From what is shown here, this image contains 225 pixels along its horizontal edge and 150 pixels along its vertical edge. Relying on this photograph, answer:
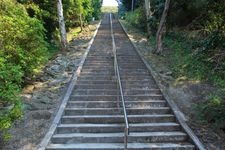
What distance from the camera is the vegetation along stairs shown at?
8.62 metres

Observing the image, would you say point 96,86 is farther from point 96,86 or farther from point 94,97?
point 94,97

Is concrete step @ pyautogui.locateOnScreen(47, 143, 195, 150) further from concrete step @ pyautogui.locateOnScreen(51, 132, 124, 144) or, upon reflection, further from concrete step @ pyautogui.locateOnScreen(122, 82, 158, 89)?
concrete step @ pyautogui.locateOnScreen(122, 82, 158, 89)

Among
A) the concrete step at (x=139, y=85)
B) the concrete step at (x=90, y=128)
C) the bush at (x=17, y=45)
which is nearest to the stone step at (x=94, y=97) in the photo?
the concrete step at (x=139, y=85)

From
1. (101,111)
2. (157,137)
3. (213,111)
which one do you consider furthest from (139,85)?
(157,137)

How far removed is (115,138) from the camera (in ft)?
28.5

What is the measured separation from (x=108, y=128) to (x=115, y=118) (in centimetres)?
57

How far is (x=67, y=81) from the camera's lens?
13055mm

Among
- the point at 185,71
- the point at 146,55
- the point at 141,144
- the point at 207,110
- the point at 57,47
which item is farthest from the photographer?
the point at 57,47

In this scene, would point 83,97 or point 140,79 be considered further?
point 140,79

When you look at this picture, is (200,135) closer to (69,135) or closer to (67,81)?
(69,135)

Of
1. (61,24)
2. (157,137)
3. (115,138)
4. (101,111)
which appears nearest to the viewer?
(115,138)

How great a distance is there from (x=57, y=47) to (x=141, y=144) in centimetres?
1388

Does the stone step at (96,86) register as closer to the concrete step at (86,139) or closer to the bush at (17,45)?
the bush at (17,45)

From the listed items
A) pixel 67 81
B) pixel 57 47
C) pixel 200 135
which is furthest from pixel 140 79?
pixel 57 47
